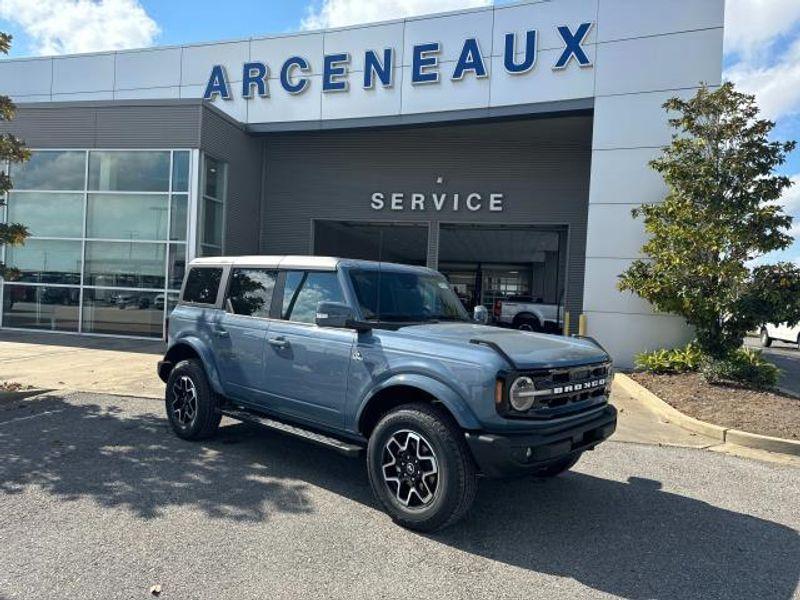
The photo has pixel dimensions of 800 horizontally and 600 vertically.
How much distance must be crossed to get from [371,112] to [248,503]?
13.2 metres

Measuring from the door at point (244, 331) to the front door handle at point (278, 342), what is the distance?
143mm

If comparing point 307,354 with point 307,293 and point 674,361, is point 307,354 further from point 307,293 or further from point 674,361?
point 674,361

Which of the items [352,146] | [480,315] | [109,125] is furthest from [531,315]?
[480,315]

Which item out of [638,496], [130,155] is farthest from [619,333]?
[130,155]

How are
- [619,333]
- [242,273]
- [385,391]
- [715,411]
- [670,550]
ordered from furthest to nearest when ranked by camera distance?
[619,333] → [715,411] → [242,273] → [385,391] → [670,550]

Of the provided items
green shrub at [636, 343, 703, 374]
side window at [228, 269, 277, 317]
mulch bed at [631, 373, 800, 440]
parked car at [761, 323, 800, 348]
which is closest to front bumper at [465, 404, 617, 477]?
side window at [228, 269, 277, 317]

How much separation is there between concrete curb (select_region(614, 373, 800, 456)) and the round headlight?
446 cm

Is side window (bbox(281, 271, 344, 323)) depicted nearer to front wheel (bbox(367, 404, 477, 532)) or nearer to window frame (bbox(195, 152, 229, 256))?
front wheel (bbox(367, 404, 477, 532))

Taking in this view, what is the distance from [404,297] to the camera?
5195 mm

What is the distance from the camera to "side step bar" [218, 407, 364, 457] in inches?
179

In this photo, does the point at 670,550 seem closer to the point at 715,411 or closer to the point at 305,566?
the point at 305,566

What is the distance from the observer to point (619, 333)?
1305cm

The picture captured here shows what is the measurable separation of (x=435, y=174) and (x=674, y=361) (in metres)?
8.99

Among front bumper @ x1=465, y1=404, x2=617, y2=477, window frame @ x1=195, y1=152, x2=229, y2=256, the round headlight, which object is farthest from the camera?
window frame @ x1=195, y1=152, x2=229, y2=256
